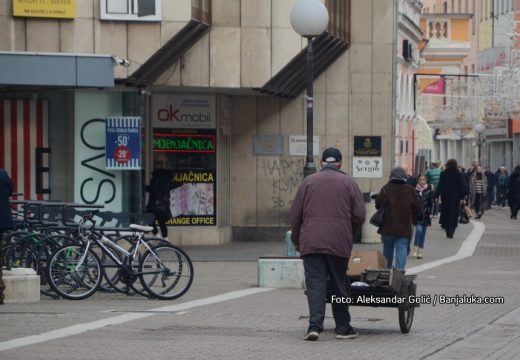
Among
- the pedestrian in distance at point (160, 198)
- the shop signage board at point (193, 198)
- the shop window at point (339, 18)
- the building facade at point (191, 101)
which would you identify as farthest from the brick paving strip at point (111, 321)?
the shop window at point (339, 18)

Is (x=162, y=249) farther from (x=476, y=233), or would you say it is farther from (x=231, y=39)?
(x=476, y=233)

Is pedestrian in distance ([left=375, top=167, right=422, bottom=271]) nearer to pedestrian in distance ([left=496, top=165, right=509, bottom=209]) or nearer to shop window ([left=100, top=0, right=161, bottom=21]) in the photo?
shop window ([left=100, top=0, right=161, bottom=21])

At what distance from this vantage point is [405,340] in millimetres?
14695

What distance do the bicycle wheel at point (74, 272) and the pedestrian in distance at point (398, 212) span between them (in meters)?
4.29

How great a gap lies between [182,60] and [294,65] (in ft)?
8.12

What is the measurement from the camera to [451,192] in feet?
116

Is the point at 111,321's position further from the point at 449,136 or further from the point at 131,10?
the point at 449,136

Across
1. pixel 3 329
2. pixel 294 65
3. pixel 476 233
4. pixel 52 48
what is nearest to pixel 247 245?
pixel 294 65

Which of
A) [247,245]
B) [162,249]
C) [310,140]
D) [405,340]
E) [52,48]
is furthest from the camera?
[247,245]

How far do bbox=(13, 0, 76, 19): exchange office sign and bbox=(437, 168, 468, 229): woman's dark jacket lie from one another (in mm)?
11446

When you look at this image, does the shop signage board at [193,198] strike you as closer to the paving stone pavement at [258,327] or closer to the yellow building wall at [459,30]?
the paving stone pavement at [258,327]

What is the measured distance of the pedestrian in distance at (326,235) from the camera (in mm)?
14492

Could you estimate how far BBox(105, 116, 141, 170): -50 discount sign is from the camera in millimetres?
27766

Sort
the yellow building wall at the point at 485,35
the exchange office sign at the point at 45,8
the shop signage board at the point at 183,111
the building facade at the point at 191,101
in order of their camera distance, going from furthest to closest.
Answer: the yellow building wall at the point at 485,35 → the shop signage board at the point at 183,111 → the building facade at the point at 191,101 → the exchange office sign at the point at 45,8
